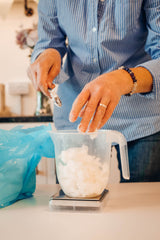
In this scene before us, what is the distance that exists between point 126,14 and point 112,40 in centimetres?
8

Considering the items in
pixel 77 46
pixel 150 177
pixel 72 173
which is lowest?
pixel 150 177

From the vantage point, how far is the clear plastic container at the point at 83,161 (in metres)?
0.63

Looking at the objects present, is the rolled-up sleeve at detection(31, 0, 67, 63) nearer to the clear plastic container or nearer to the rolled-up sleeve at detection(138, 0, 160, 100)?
the rolled-up sleeve at detection(138, 0, 160, 100)

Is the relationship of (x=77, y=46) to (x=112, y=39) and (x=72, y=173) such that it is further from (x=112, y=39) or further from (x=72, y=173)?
(x=72, y=173)

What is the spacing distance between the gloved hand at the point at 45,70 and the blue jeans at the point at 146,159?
1.10 ft

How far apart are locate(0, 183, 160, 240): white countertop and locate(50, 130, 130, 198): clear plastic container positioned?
5 cm

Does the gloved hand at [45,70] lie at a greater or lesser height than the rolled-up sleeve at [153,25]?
lesser

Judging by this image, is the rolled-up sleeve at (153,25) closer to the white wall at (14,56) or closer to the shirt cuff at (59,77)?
the shirt cuff at (59,77)

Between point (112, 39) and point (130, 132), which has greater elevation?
point (112, 39)

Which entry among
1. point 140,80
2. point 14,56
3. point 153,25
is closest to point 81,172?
point 140,80

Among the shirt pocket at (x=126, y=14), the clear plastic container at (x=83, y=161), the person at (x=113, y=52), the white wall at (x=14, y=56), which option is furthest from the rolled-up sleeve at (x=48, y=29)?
the white wall at (x=14, y=56)

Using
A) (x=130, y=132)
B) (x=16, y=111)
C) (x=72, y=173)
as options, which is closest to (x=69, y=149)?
(x=72, y=173)

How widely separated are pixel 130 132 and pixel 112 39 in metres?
0.29

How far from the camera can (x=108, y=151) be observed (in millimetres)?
667
